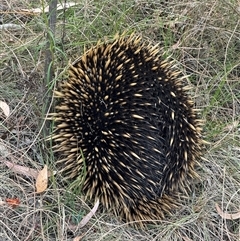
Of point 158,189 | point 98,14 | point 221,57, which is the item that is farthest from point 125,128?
point 221,57

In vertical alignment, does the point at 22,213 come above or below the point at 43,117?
below

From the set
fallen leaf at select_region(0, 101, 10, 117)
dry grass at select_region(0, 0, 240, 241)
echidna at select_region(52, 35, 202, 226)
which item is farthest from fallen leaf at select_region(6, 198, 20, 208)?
fallen leaf at select_region(0, 101, 10, 117)

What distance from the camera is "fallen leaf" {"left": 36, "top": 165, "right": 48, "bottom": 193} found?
2330mm

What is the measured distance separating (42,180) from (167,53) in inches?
38.0

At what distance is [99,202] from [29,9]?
3.64 ft

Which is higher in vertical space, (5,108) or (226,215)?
(5,108)

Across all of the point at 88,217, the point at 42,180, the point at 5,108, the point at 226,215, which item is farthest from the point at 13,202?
the point at 226,215

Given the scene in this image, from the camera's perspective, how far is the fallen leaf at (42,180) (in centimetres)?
233

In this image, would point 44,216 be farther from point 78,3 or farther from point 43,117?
point 78,3

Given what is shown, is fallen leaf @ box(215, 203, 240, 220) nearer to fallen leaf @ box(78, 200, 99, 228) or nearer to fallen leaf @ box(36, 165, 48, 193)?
fallen leaf @ box(78, 200, 99, 228)

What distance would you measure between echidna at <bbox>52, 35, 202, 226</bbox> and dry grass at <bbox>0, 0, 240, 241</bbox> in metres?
0.09

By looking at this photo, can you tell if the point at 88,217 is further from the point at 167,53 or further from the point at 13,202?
the point at 167,53

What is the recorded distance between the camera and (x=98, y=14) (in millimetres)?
2764

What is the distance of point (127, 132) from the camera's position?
7.44 feet
